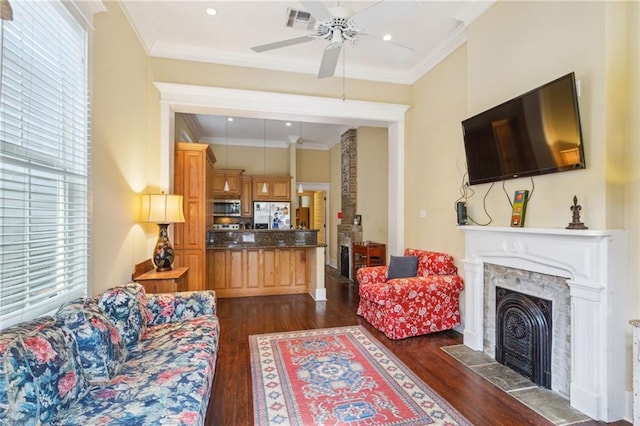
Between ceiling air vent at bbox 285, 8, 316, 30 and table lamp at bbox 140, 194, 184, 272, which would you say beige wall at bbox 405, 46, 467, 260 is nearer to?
ceiling air vent at bbox 285, 8, 316, 30

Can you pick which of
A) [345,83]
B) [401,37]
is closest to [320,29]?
[401,37]

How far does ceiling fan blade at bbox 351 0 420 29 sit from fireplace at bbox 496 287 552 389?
245cm

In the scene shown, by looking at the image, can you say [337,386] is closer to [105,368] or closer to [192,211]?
[105,368]

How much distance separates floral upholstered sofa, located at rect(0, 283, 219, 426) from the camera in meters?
1.30

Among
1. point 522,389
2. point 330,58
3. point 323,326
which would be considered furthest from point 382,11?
point 323,326

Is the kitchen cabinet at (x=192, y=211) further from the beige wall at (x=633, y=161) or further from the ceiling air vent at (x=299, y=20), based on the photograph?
the beige wall at (x=633, y=161)

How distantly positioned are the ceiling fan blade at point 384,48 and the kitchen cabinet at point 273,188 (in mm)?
5481

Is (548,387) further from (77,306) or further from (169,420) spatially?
(77,306)

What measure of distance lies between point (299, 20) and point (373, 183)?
12.5 ft

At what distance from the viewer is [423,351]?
3.18 m

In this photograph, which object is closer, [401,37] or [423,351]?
[423,351]

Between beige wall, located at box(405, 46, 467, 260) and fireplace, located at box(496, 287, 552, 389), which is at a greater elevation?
beige wall, located at box(405, 46, 467, 260)

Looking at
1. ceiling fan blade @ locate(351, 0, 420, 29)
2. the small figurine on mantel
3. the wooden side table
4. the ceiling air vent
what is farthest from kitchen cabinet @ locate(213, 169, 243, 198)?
the small figurine on mantel

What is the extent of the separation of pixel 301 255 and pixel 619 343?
4152mm
